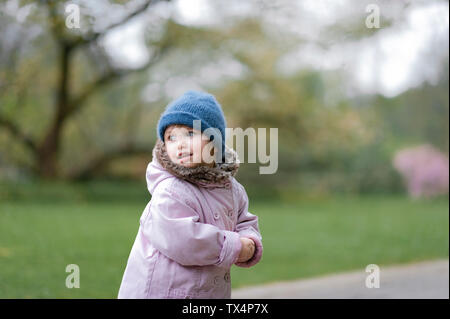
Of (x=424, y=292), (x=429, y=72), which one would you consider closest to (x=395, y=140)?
(x=429, y=72)

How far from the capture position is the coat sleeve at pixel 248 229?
211 centimetres

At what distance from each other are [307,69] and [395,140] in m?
3.29

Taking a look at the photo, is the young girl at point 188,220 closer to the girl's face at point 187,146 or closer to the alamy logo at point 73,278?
the girl's face at point 187,146

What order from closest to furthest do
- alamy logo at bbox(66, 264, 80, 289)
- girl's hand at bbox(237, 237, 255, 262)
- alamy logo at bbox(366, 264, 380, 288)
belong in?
girl's hand at bbox(237, 237, 255, 262) → alamy logo at bbox(66, 264, 80, 289) → alamy logo at bbox(366, 264, 380, 288)

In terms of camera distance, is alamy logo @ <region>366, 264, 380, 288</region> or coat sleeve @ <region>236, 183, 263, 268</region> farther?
alamy logo @ <region>366, 264, 380, 288</region>

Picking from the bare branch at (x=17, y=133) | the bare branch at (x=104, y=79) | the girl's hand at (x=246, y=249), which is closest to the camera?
the girl's hand at (x=246, y=249)

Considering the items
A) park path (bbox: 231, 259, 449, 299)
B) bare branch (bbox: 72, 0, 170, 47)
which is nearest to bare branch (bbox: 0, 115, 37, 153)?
bare branch (bbox: 72, 0, 170, 47)

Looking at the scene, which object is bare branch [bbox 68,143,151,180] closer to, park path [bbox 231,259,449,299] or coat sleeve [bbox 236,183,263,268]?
park path [bbox 231,259,449,299]

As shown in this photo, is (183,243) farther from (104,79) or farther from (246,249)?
(104,79)

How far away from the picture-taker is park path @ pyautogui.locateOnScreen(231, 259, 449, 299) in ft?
14.5

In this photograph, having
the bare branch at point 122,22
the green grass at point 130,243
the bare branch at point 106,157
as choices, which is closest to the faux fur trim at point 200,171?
the green grass at point 130,243
